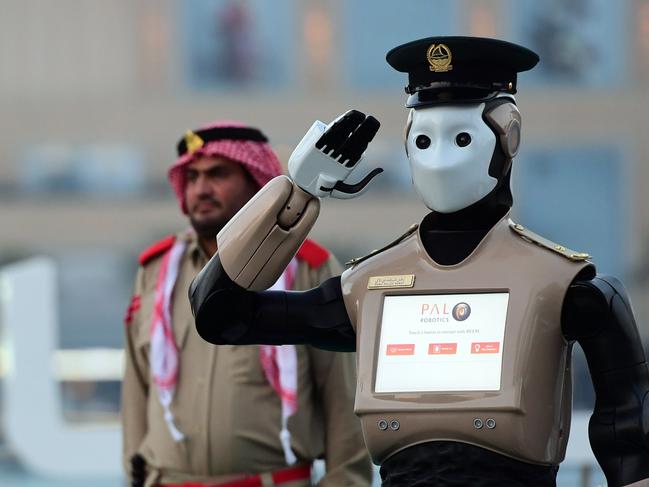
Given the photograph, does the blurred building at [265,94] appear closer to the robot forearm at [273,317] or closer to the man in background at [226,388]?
the man in background at [226,388]

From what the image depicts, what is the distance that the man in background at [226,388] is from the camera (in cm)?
486

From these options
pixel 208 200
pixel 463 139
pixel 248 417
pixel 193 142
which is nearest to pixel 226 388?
pixel 248 417

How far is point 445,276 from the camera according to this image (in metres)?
3.71

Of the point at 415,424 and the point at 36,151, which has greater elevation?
the point at 415,424

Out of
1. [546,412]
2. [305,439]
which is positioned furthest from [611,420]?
[305,439]

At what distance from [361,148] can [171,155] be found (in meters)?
37.5

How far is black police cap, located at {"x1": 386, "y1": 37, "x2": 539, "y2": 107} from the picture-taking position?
373cm

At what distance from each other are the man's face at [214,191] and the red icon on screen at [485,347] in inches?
60.6

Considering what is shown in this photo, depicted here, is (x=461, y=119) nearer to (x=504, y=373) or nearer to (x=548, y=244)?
(x=548, y=244)

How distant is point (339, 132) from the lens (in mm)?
3654

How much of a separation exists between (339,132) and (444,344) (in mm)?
474

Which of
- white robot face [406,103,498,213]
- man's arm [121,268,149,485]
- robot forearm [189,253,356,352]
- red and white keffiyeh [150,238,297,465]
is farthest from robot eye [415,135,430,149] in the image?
man's arm [121,268,149,485]

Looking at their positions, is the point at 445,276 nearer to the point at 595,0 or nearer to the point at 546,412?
the point at 546,412

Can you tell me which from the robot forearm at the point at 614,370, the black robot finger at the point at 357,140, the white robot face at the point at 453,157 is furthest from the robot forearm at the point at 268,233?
the robot forearm at the point at 614,370
